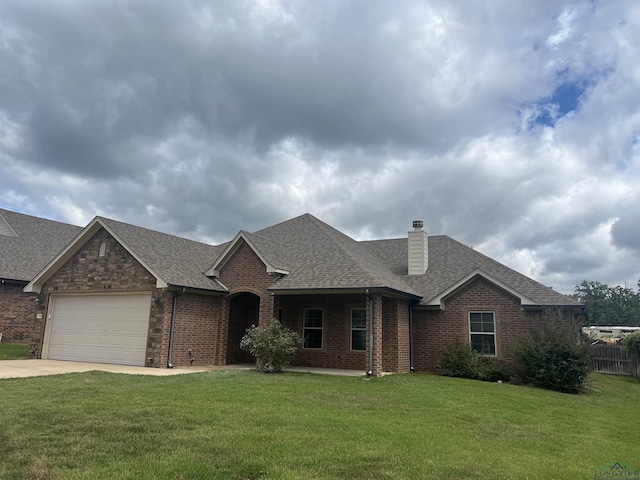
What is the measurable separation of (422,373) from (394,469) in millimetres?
12671

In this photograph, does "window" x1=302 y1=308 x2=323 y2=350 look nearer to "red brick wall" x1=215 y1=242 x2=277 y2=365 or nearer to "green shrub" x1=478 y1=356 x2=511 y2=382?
"red brick wall" x1=215 y1=242 x2=277 y2=365

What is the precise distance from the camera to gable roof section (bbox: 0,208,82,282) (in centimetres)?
2381

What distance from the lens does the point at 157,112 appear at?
16344 millimetres

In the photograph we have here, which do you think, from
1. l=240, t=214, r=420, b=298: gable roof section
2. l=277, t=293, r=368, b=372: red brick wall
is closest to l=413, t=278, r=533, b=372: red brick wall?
l=240, t=214, r=420, b=298: gable roof section

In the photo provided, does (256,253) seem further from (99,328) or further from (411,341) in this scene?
(411,341)

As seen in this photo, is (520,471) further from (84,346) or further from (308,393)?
(84,346)

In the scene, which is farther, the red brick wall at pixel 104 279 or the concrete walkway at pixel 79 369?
the red brick wall at pixel 104 279

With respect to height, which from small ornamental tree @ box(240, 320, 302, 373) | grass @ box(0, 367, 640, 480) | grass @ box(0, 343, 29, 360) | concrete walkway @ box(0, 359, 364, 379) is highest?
small ornamental tree @ box(240, 320, 302, 373)

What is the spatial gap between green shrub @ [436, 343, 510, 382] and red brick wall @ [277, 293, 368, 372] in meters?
3.05

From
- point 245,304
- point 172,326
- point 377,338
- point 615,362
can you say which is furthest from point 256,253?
point 615,362

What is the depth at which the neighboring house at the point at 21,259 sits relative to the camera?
22.9 m

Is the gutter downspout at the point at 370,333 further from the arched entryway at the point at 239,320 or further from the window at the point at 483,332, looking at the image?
the arched entryway at the point at 239,320

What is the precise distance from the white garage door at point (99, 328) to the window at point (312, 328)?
5.96m

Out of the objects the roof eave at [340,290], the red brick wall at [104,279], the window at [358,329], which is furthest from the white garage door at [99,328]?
the window at [358,329]
